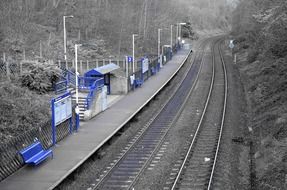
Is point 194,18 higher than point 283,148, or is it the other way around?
point 194,18

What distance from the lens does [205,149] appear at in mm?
19750

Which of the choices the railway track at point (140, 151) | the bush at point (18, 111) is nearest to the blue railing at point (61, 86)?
the bush at point (18, 111)

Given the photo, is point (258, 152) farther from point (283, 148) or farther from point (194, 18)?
point (194, 18)

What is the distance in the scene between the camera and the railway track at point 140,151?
16031 mm

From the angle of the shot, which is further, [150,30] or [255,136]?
[150,30]

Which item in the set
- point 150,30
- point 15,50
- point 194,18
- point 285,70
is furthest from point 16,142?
point 194,18

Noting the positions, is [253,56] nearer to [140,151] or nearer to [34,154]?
[140,151]

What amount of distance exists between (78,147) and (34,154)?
2554 mm

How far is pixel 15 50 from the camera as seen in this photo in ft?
140

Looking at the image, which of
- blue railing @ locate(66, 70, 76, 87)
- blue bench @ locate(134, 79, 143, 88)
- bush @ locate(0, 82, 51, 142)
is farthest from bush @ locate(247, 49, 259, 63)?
bush @ locate(0, 82, 51, 142)

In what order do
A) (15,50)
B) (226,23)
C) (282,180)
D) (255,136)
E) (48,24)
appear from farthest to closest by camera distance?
(226,23) < (48,24) < (15,50) < (255,136) < (282,180)

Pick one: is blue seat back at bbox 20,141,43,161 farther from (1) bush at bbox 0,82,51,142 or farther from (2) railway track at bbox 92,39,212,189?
(2) railway track at bbox 92,39,212,189

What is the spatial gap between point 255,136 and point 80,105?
10358mm

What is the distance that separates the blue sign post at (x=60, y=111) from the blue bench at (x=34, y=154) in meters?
2.05
